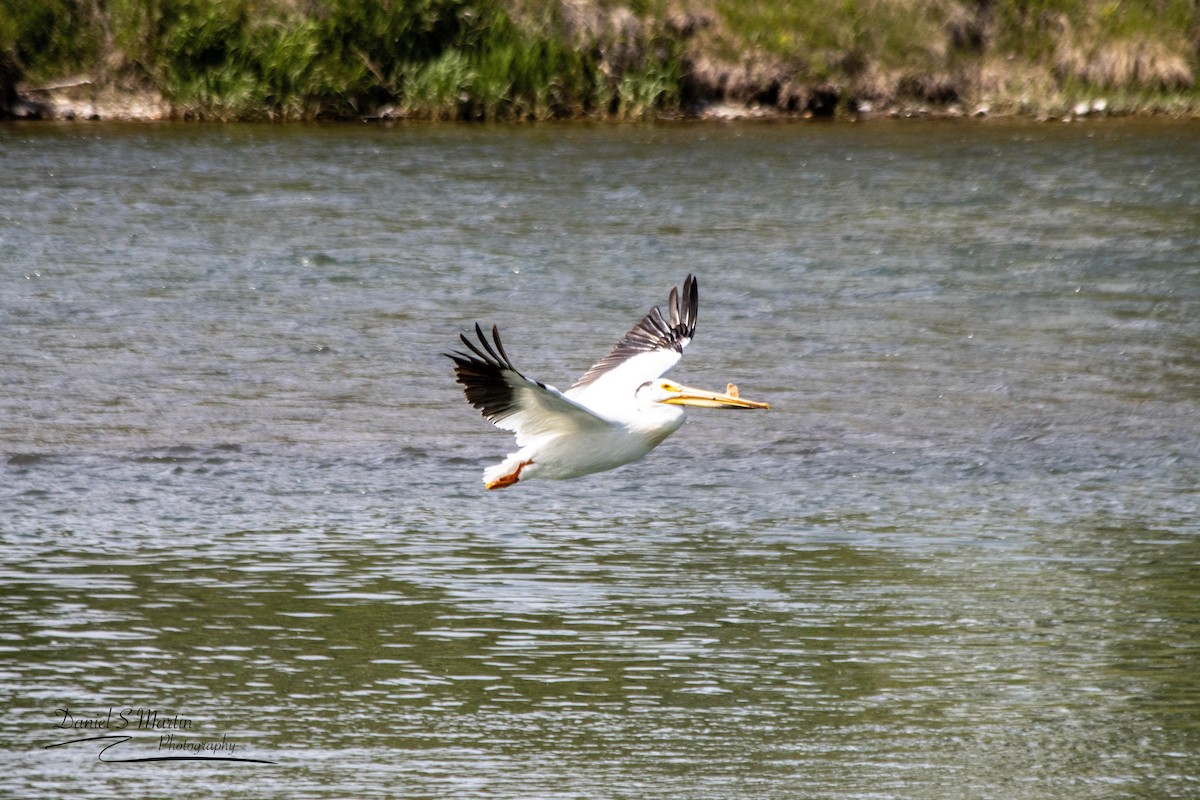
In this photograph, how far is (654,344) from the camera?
7.62 meters

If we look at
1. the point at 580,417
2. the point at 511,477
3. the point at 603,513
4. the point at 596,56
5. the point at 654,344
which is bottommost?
the point at 603,513

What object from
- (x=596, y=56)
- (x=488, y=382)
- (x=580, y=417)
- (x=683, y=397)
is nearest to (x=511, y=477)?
(x=580, y=417)

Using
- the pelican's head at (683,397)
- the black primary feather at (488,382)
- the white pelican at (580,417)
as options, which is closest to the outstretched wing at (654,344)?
the white pelican at (580,417)

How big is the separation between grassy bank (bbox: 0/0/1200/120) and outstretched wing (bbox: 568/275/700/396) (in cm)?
1489

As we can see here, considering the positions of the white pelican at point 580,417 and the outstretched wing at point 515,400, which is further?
the white pelican at point 580,417

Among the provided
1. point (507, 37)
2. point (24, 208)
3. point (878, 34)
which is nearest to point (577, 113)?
point (507, 37)

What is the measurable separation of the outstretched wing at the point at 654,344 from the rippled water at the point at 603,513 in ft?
2.12

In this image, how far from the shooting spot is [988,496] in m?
8.19

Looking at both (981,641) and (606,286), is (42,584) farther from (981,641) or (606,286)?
(606,286)

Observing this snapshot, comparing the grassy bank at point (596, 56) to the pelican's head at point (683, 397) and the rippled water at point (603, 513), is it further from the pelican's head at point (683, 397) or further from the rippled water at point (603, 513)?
the pelican's head at point (683, 397)

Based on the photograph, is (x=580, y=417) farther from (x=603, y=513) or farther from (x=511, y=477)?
(x=603, y=513)

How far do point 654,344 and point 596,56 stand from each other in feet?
50.9

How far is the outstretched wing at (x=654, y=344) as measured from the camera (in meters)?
7.43

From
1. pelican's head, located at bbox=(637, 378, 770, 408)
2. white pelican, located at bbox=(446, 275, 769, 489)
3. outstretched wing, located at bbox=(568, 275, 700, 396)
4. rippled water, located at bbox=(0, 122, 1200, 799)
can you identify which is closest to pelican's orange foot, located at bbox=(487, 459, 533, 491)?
white pelican, located at bbox=(446, 275, 769, 489)
